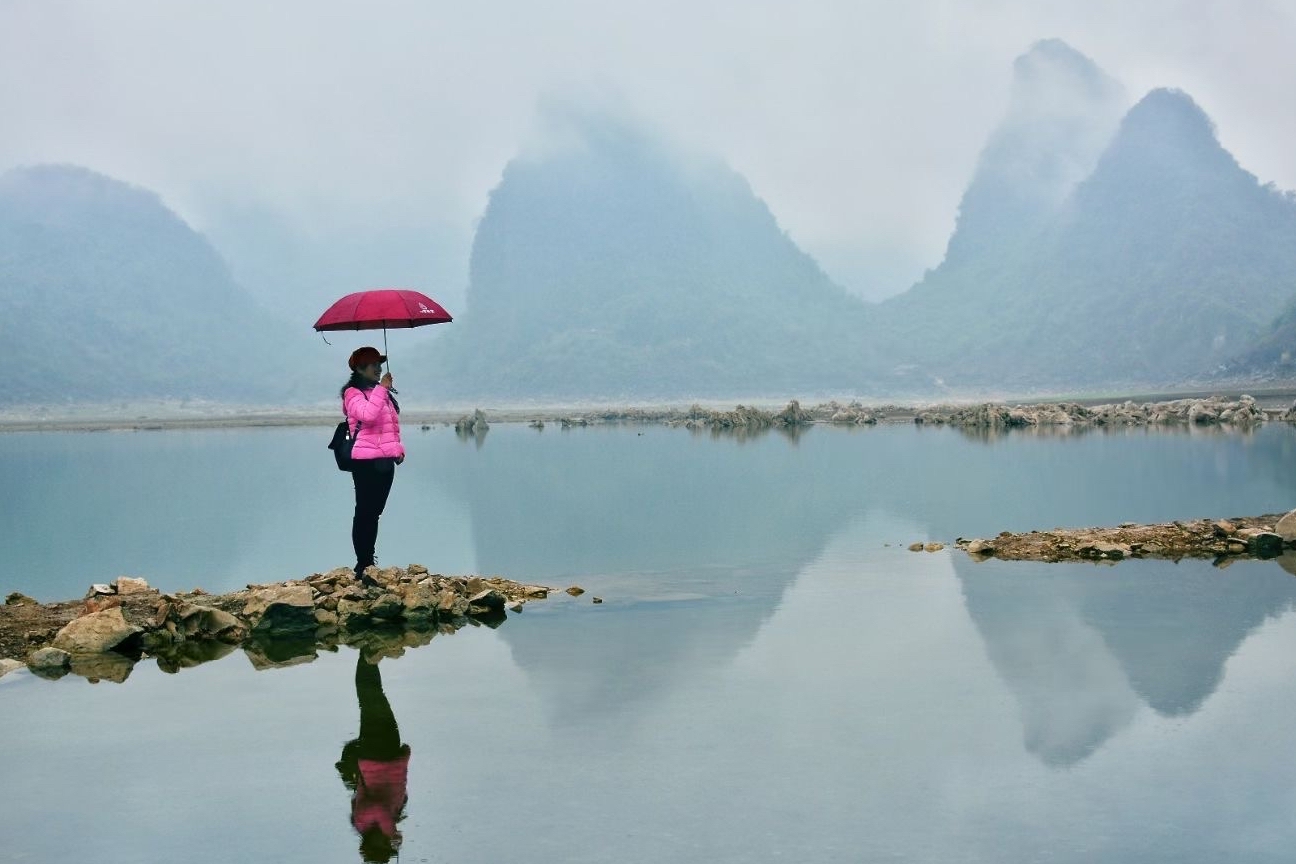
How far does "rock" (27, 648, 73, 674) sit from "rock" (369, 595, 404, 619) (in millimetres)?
3043

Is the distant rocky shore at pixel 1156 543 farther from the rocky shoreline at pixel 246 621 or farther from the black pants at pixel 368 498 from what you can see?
the black pants at pixel 368 498

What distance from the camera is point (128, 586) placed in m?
15.5

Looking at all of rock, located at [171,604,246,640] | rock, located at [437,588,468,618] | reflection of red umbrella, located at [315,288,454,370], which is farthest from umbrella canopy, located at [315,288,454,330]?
rock, located at [171,604,246,640]

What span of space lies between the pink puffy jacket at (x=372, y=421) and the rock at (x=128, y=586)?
2.86m

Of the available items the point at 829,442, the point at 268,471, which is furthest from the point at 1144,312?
the point at 268,471

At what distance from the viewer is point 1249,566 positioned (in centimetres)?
1675

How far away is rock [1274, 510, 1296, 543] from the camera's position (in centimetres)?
1823

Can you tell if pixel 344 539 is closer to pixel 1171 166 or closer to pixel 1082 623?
pixel 1082 623

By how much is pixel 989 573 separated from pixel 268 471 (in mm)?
33017

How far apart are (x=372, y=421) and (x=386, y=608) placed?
2059 millimetres

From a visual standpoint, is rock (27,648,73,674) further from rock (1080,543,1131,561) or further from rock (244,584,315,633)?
rock (1080,543,1131,561)

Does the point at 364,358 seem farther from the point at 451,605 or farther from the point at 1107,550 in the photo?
the point at 1107,550

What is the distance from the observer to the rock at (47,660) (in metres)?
12.2

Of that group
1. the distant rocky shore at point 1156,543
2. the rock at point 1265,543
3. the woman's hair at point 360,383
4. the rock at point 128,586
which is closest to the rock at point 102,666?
the rock at point 128,586
